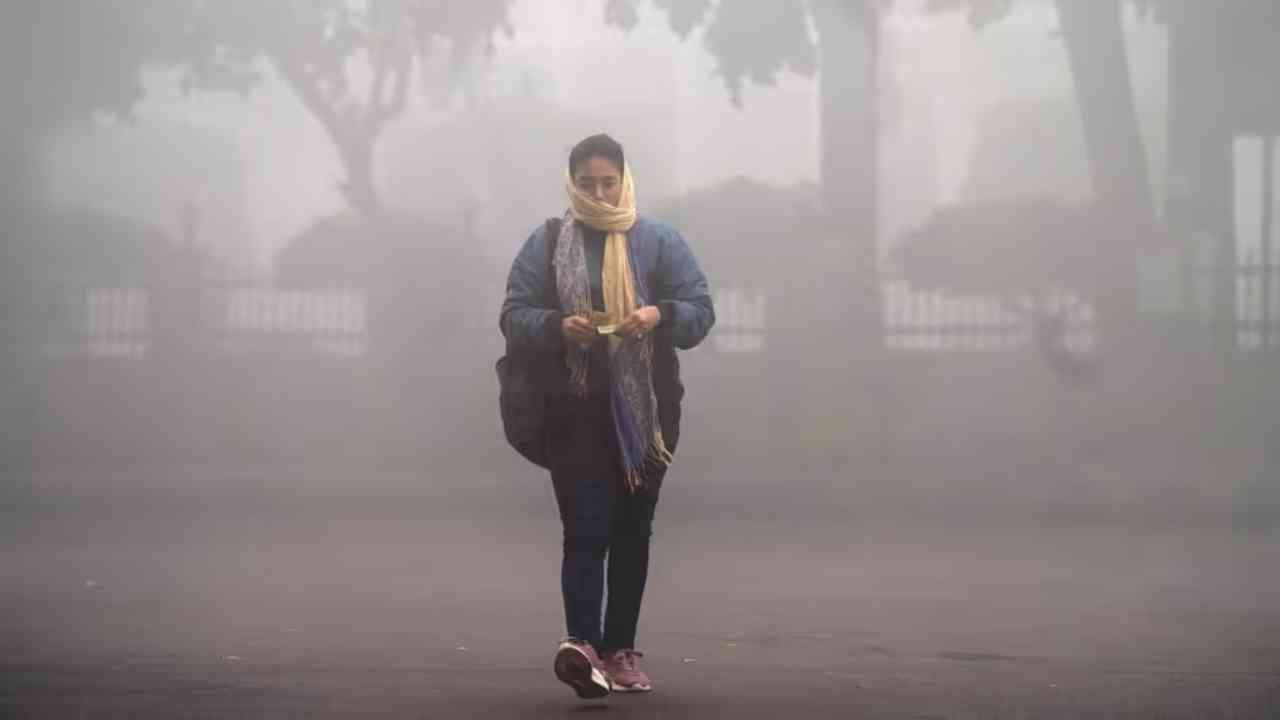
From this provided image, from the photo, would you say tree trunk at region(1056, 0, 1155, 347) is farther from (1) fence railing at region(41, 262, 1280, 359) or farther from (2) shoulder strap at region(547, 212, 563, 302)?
(2) shoulder strap at region(547, 212, 563, 302)

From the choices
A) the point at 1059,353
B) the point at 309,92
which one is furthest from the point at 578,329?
the point at 309,92

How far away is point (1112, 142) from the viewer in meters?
17.0

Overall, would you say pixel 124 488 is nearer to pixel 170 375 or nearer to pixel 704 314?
pixel 170 375

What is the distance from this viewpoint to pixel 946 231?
17.0 m

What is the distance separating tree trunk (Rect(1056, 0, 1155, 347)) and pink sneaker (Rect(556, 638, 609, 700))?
1192cm

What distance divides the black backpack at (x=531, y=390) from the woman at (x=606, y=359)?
1 centimetres

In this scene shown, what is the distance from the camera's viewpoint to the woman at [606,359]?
577cm

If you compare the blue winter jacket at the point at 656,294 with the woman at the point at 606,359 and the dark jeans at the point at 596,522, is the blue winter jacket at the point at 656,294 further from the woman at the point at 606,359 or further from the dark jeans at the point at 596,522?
the dark jeans at the point at 596,522

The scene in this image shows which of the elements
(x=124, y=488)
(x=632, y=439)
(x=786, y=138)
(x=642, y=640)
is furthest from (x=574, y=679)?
(x=786, y=138)

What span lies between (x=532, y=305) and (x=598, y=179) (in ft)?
1.31

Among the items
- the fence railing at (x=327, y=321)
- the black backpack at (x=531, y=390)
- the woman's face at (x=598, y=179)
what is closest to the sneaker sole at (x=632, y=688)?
the black backpack at (x=531, y=390)

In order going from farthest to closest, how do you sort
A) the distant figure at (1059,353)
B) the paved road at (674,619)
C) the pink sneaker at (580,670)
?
the distant figure at (1059,353) → the paved road at (674,619) → the pink sneaker at (580,670)

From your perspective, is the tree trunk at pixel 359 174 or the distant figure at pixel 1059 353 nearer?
the distant figure at pixel 1059 353

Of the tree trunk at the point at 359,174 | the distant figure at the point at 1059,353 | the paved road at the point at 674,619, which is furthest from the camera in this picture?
the tree trunk at the point at 359,174
